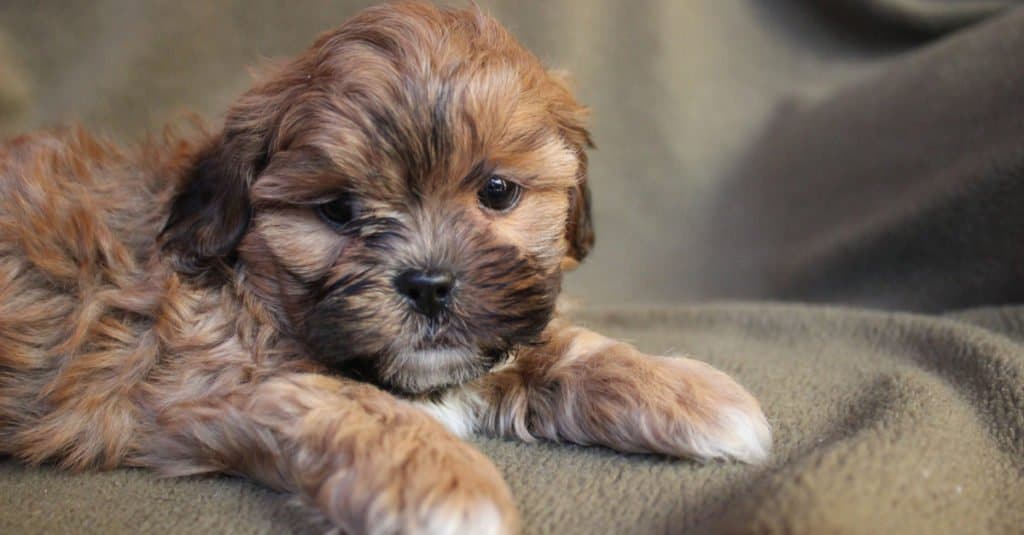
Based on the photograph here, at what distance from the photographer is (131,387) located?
1.34m

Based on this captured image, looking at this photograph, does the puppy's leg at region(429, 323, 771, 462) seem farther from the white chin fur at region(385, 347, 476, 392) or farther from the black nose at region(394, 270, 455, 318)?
the black nose at region(394, 270, 455, 318)

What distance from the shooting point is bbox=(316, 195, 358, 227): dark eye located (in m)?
1.31

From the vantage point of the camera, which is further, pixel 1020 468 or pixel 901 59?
pixel 901 59

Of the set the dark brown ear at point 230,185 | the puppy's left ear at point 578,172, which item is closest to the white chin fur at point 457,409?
the puppy's left ear at point 578,172

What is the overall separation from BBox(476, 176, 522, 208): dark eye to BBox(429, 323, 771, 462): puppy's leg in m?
0.25

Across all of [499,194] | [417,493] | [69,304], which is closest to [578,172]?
[499,194]

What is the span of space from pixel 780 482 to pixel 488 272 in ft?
1.65

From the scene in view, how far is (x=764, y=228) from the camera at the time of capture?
268 cm

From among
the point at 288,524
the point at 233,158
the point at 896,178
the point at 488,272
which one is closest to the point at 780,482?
the point at 488,272

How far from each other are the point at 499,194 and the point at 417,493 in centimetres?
54

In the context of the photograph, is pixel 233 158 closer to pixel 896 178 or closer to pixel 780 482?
pixel 780 482

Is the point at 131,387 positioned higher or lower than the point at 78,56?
lower

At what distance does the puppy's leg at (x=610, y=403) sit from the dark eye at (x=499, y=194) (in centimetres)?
25

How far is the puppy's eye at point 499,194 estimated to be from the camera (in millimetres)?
1376
